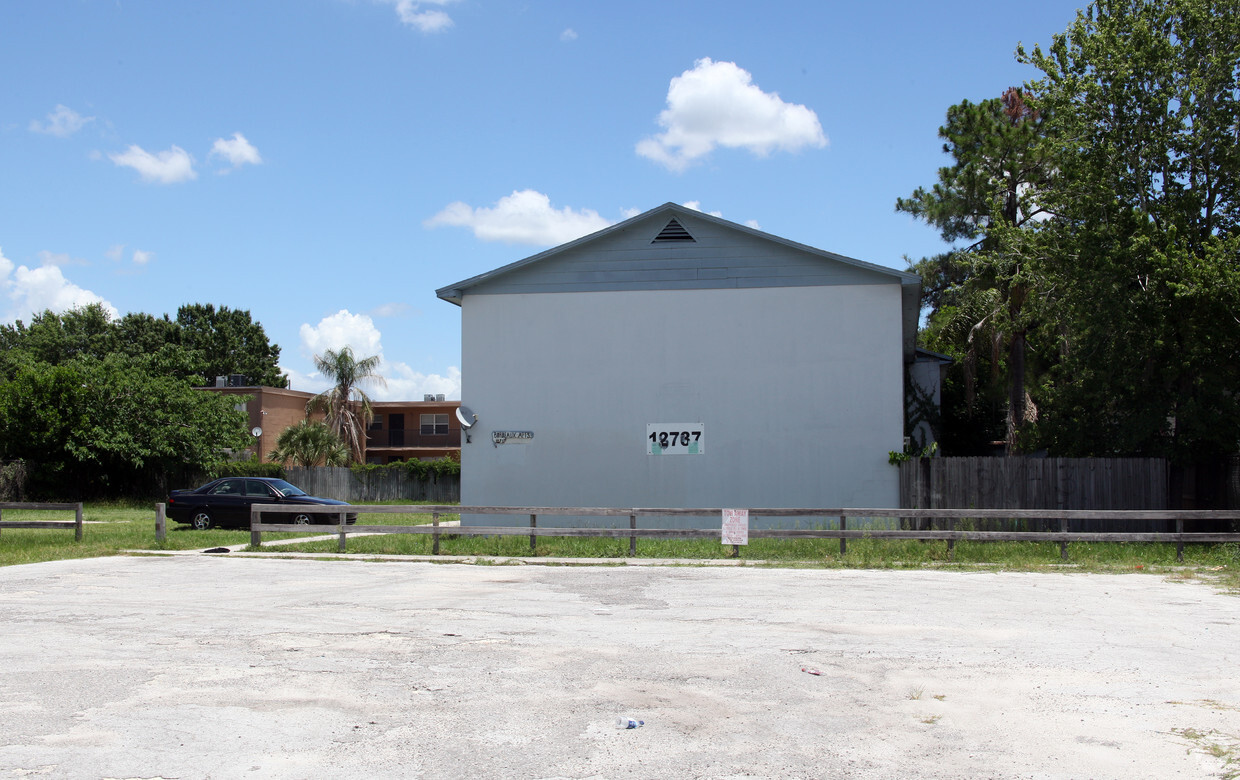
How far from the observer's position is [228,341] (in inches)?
3007

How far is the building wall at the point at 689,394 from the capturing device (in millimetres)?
22422

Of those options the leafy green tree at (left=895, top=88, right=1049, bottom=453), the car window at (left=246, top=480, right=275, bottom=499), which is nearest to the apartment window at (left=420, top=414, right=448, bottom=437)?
the leafy green tree at (left=895, top=88, right=1049, bottom=453)

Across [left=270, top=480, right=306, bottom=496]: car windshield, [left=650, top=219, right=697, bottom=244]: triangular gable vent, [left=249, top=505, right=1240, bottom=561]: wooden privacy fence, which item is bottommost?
[left=249, top=505, right=1240, bottom=561]: wooden privacy fence

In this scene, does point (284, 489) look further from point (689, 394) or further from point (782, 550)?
point (782, 550)

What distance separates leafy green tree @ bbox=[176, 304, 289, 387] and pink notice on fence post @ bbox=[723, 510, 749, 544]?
210 ft

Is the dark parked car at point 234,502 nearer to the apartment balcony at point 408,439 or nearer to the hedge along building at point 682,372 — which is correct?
the hedge along building at point 682,372

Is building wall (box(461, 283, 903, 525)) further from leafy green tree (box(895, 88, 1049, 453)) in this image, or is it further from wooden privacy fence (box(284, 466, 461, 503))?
wooden privacy fence (box(284, 466, 461, 503))

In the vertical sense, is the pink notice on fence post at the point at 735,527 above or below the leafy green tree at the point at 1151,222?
below

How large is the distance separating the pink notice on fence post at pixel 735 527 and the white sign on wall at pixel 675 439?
517cm

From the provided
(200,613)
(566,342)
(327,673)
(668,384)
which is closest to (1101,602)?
(327,673)

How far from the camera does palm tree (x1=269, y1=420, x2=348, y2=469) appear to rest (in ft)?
162

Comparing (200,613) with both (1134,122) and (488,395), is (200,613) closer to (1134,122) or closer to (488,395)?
(488,395)

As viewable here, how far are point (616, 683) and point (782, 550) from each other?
36.9ft

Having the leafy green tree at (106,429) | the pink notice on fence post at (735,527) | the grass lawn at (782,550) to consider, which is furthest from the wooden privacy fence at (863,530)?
the leafy green tree at (106,429)
